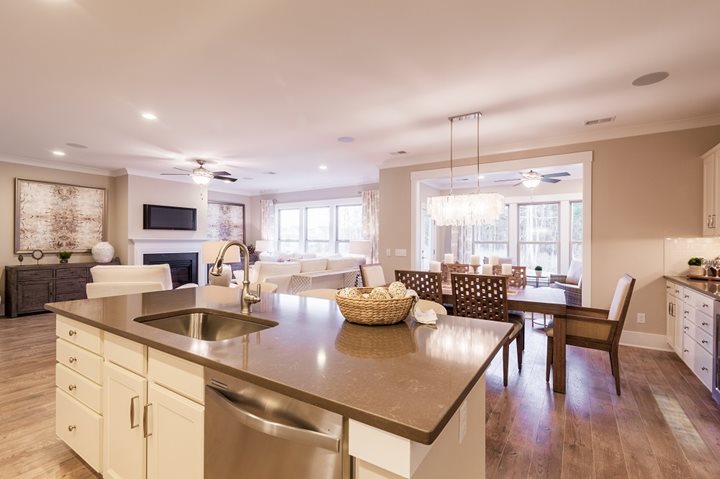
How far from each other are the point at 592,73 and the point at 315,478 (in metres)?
3.39

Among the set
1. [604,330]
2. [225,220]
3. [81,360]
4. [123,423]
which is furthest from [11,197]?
[604,330]

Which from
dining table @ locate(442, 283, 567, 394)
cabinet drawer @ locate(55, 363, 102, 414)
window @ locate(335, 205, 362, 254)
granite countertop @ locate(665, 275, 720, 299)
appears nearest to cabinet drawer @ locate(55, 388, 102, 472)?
cabinet drawer @ locate(55, 363, 102, 414)

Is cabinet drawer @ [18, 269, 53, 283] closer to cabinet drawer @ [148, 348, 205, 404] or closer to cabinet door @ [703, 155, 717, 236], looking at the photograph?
cabinet drawer @ [148, 348, 205, 404]

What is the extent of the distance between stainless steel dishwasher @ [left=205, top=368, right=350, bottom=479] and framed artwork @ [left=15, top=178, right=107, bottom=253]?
280 inches

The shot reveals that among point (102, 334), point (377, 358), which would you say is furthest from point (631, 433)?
point (102, 334)

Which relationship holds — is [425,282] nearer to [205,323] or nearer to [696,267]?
[205,323]

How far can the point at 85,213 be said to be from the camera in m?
6.63

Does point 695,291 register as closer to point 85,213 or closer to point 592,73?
point 592,73

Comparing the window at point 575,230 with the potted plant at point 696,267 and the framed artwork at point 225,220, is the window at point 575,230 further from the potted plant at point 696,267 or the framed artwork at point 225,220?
the framed artwork at point 225,220

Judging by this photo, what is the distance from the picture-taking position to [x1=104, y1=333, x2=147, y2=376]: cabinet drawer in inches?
57.8

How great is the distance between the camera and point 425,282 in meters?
3.43

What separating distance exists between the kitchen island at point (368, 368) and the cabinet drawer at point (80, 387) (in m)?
0.08

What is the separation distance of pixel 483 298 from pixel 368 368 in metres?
2.32

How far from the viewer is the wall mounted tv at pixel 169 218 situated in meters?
7.00
